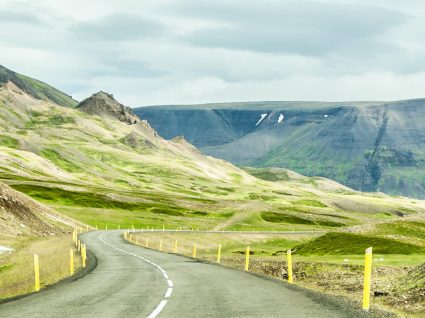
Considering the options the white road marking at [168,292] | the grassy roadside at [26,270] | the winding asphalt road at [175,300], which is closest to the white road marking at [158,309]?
the winding asphalt road at [175,300]

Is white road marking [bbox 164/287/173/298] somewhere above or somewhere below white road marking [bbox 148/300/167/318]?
below

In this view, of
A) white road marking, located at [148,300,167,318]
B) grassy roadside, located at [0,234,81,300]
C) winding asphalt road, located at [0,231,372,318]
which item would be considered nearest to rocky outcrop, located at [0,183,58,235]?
grassy roadside, located at [0,234,81,300]

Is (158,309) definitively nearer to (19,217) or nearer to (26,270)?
(26,270)

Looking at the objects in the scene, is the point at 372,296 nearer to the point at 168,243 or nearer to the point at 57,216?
the point at 168,243

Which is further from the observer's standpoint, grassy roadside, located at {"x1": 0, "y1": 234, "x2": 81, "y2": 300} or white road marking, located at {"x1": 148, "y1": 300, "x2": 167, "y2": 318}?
grassy roadside, located at {"x1": 0, "y1": 234, "x2": 81, "y2": 300}

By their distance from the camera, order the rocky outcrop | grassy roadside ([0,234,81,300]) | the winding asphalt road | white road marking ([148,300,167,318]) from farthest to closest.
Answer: the rocky outcrop → grassy roadside ([0,234,81,300]) → the winding asphalt road → white road marking ([148,300,167,318])

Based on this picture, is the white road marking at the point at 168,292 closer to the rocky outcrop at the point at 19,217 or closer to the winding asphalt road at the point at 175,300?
the winding asphalt road at the point at 175,300

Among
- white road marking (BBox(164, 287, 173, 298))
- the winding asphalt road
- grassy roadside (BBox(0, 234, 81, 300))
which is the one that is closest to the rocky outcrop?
grassy roadside (BBox(0, 234, 81, 300))

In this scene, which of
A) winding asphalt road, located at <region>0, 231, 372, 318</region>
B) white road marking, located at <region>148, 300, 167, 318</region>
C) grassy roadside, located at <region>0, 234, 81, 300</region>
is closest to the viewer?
white road marking, located at <region>148, 300, 167, 318</region>

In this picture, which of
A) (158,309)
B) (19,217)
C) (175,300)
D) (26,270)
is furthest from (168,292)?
(19,217)

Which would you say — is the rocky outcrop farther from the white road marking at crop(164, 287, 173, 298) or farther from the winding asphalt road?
the white road marking at crop(164, 287, 173, 298)

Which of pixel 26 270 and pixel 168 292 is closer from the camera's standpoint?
pixel 168 292

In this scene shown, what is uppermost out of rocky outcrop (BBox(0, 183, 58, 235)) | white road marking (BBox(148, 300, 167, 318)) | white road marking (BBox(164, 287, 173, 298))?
white road marking (BBox(148, 300, 167, 318))

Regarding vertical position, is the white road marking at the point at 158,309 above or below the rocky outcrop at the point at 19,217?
above
